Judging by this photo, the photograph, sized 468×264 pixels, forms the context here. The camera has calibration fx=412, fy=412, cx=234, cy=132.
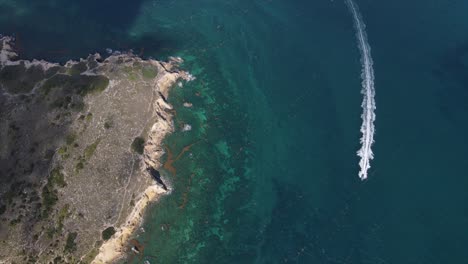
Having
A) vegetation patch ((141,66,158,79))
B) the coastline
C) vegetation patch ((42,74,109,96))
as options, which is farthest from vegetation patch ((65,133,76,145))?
vegetation patch ((141,66,158,79))

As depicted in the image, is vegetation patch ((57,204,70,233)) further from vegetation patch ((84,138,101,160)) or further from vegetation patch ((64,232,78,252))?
vegetation patch ((84,138,101,160))

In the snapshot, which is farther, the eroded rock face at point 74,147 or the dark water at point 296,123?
the dark water at point 296,123

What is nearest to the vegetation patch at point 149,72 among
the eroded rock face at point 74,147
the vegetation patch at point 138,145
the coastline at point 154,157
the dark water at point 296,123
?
the eroded rock face at point 74,147

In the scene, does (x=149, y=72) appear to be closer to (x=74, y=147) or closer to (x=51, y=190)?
(x=74, y=147)

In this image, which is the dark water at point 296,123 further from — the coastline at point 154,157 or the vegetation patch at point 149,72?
the vegetation patch at point 149,72

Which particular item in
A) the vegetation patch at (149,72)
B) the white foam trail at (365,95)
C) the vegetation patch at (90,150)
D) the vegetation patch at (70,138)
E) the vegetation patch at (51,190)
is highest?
the white foam trail at (365,95)

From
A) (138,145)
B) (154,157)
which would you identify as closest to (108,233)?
(154,157)
